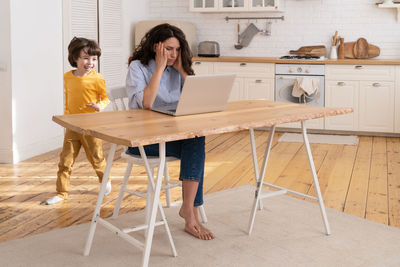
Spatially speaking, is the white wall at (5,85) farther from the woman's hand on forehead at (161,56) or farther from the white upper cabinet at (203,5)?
the white upper cabinet at (203,5)

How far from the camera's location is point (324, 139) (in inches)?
245

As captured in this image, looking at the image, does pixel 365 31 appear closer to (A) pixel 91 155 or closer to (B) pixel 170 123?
(A) pixel 91 155

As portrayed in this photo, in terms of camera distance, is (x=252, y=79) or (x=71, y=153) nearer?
(x=71, y=153)

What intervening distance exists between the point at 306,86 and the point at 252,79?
684mm

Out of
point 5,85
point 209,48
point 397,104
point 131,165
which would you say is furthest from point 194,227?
point 209,48

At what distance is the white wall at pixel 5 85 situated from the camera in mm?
4742

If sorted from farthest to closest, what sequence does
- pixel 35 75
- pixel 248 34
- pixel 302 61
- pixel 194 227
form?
pixel 248 34
pixel 302 61
pixel 35 75
pixel 194 227

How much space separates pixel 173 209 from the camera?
11.7 ft

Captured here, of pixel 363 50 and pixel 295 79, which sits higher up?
pixel 363 50

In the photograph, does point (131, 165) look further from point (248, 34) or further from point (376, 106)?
point (248, 34)

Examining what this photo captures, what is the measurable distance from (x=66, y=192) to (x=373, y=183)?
2.28 meters

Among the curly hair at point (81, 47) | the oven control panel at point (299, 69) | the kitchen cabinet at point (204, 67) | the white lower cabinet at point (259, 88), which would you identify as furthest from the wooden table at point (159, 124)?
the kitchen cabinet at point (204, 67)

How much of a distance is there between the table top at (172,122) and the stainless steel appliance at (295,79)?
11.0ft

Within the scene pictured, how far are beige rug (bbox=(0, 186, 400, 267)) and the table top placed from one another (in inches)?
26.9
